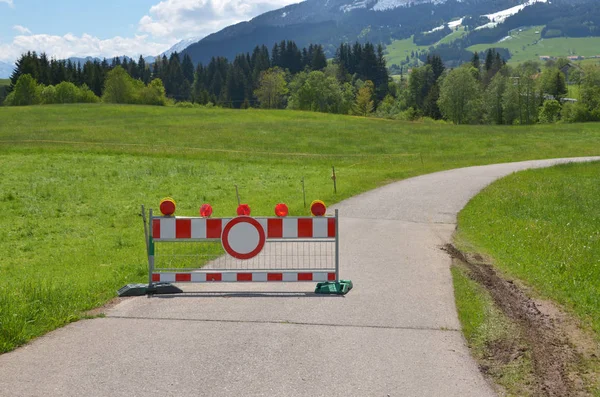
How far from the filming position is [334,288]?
9523 mm

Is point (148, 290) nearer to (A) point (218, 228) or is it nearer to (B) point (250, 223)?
(A) point (218, 228)

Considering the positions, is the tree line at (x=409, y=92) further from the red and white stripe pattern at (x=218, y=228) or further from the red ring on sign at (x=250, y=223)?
the red ring on sign at (x=250, y=223)

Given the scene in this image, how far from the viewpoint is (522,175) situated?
31.0 m

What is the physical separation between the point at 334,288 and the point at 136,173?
2340 cm

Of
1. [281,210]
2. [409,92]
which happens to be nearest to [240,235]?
[281,210]

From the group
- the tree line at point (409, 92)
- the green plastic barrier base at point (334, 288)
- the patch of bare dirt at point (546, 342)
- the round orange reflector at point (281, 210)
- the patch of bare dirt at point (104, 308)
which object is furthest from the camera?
the tree line at point (409, 92)

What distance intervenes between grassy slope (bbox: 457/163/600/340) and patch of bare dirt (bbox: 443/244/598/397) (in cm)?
36

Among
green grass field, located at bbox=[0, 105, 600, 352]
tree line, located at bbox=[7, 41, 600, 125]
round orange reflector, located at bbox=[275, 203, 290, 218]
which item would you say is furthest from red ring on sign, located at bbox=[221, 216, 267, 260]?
tree line, located at bbox=[7, 41, 600, 125]

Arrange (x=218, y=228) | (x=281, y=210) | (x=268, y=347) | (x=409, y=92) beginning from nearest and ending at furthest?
(x=268, y=347) < (x=218, y=228) < (x=281, y=210) < (x=409, y=92)

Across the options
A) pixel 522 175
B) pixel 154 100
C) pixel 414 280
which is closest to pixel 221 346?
pixel 414 280

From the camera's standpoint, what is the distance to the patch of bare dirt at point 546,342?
20.3 feet

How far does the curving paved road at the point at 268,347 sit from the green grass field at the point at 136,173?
88 cm

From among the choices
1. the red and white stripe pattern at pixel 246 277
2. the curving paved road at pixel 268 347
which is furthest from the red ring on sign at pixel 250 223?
the curving paved road at pixel 268 347

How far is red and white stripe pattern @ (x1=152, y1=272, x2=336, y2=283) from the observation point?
9.56 meters
